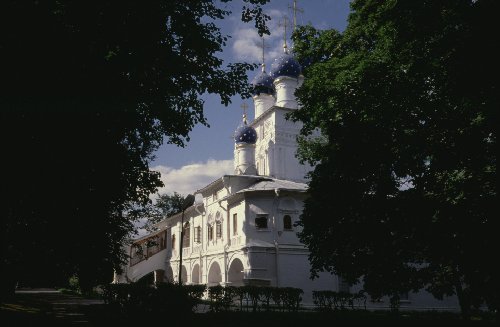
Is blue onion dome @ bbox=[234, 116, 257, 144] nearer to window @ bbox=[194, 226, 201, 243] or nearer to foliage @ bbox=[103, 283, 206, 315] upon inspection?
window @ bbox=[194, 226, 201, 243]

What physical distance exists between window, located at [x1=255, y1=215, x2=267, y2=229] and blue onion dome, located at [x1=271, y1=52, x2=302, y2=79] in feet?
42.7

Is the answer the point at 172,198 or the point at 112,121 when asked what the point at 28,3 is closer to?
the point at 112,121

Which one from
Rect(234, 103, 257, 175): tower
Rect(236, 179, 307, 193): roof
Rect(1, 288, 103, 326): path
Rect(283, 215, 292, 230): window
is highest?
Rect(234, 103, 257, 175): tower

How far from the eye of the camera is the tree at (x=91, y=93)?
25.4 feet

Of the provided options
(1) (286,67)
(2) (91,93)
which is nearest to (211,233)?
(1) (286,67)

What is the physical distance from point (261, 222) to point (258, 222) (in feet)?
0.63

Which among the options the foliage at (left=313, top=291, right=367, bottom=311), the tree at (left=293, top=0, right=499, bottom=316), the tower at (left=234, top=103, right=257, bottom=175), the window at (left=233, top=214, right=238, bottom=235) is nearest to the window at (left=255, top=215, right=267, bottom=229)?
the window at (left=233, top=214, right=238, bottom=235)

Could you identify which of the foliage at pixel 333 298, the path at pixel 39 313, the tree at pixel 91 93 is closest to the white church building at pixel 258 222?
the foliage at pixel 333 298

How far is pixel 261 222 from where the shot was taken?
84.7ft

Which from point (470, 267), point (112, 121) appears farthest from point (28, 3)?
point (470, 267)

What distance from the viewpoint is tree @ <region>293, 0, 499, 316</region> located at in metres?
10.2

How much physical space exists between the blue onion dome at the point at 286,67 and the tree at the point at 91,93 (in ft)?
73.3

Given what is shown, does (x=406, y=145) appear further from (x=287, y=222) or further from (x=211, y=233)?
(x=211, y=233)

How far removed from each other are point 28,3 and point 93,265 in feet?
38.2
